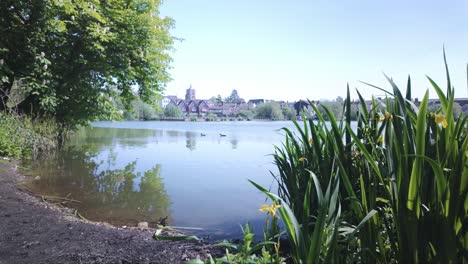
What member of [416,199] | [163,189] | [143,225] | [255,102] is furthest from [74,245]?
[255,102]

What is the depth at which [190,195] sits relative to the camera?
233 inches

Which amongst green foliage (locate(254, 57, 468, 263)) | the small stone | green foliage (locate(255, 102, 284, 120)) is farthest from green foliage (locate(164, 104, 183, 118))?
green foliage (locate(254, 57, 468, 263))

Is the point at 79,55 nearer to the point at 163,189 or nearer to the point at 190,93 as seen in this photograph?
the point at 163,189

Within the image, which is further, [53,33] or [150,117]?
[150,117]

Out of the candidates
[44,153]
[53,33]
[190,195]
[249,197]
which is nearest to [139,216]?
[190,195]

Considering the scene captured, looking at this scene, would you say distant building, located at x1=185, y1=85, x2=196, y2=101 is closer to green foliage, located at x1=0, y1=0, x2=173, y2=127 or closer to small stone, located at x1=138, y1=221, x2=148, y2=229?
green foliage, located at x1=0, y1=0, x2=173, y2=127

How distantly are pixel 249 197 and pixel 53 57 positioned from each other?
9.09m

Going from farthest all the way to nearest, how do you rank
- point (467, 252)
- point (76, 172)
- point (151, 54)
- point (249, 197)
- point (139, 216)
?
1. point (151, 54)
2. point (76, 172)
3. point (249, 197)
4. point (139, 216)
5. point (467, 252)

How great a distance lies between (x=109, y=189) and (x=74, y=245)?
12.9 ft

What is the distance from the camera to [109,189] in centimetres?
629

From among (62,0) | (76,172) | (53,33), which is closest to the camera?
(76,172)

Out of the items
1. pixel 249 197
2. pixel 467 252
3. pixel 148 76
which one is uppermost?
pixel 148 76

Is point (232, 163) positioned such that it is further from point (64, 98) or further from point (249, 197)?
point (64, 98)

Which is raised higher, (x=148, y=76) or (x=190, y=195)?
(x=148, y=76)
